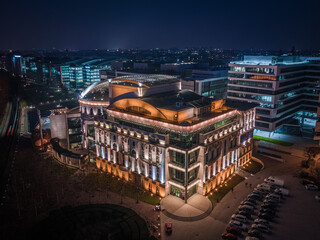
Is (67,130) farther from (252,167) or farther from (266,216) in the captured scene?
(266,216)

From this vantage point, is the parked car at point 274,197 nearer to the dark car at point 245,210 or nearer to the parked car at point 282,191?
the parked car at point 282,191

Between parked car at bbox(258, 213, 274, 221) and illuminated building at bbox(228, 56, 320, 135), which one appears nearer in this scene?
parked car at bbox(258, 213, 274, 221)

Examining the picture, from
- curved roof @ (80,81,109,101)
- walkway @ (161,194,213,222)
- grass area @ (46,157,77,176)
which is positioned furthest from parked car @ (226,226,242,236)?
curved roof @ (80,81,109,101)

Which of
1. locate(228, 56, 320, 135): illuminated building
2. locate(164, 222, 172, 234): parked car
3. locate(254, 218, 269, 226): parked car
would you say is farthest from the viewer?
locate(228, 56, 320, 135): illuminated building

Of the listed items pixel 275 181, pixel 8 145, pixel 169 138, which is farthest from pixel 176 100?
pixel 8 145

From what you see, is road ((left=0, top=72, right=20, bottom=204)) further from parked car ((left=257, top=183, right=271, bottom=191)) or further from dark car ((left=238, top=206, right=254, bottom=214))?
parked car ((left=257, top=183, right=271, bottom=191))

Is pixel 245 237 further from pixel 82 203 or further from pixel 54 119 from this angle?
pixel 54 119

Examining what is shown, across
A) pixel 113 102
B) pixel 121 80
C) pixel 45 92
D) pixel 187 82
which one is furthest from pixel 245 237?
pixel 45 92
